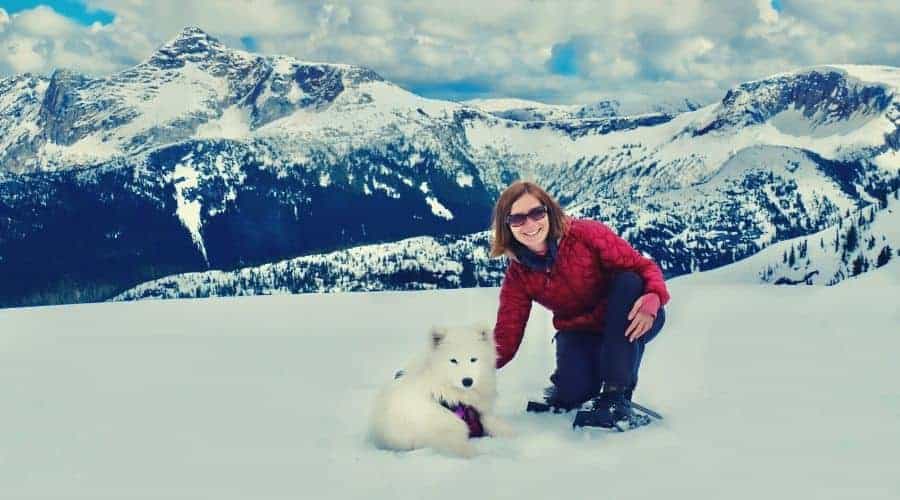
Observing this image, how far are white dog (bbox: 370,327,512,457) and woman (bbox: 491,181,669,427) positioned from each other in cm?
51

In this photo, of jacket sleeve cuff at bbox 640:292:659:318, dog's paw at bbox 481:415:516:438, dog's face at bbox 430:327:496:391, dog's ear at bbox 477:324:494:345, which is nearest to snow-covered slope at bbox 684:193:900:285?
jacket sleeve cuff at bbox 640:292:659:318

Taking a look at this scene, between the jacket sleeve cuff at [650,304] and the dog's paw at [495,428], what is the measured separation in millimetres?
1422

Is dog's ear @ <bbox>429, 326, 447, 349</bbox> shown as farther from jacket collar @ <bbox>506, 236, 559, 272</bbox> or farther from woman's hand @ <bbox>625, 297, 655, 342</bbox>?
woman's hand @ <bbox>625, 297, 655, 342</bbox>

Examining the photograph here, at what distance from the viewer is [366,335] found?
45.1 feet

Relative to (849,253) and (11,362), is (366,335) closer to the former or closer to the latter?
(11,362)

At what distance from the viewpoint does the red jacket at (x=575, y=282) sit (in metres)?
5.82

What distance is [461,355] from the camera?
17.4 feet

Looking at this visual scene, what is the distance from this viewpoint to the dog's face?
529 cm

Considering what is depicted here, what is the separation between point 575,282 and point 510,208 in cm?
86

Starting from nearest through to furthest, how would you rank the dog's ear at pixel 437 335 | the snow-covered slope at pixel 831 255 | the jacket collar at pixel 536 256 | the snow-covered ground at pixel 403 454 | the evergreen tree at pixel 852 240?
the snow-covered ground at pixel 403 454 → the dog's ear at pixel 437 335 → the jacket collar at pixel 536 256 → the snow-covered slope at pixel 831 255 → the evergreen tree at pixel 852 240

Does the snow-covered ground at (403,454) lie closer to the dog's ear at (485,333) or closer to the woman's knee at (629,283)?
the dog's ear at (485,333)

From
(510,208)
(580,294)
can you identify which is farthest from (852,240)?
(510,208)

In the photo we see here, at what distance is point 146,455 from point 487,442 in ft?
8.65

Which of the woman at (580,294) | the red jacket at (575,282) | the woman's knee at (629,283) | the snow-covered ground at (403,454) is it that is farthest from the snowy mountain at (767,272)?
the woman's knee at (629,283)
